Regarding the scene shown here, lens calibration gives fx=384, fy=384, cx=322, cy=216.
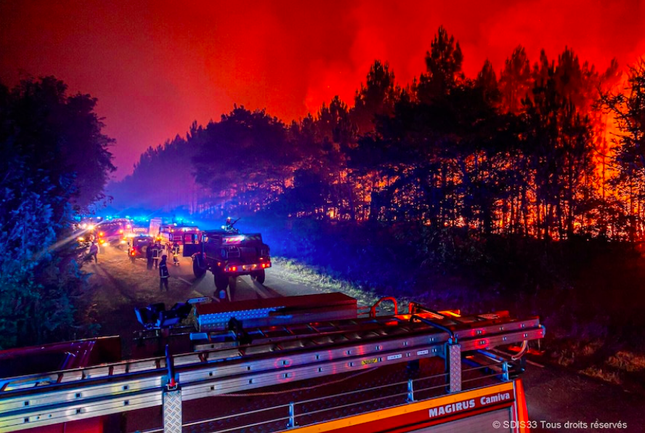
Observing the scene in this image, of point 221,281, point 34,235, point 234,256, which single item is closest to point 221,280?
point 221,281

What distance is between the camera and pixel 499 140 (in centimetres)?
1531

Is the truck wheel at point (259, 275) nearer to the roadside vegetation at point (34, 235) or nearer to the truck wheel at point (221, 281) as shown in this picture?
the truck wheel at point (221, 281)

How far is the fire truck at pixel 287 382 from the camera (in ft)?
7.05

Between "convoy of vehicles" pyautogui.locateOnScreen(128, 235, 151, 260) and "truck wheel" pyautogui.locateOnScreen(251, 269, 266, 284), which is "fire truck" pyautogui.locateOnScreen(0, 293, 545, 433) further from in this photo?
"convoy of vehicles" pyautogui.locateOnScreen(128, 235, 151, 260)

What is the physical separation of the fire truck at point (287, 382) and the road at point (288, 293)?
2733 mm

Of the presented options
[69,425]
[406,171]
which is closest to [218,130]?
[406,171]

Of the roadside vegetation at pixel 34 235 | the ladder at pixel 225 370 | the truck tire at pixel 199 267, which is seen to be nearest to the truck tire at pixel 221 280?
the truck tire at pixel 199 267

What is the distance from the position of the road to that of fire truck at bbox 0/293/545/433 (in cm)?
273

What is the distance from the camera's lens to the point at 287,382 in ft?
9.87

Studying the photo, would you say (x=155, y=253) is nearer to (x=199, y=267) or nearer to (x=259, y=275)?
(x=199, y=267)

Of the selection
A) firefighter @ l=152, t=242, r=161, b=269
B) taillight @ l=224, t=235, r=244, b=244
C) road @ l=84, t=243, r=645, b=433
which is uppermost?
taillight @ l=224, t=235, r=244, b=244

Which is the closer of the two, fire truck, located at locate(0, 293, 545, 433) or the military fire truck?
fire truck, located at locate(0, 293, 545, 433)

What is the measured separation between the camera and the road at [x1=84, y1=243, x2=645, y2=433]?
17.5 ft

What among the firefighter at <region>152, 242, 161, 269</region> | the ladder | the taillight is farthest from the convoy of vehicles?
the ladder
